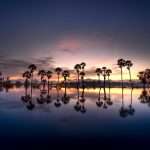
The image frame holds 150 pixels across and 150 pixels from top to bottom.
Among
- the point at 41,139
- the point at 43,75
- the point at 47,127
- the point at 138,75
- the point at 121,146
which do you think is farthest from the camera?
the point at 43,75

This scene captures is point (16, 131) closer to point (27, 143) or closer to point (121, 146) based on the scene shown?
point (27, 143)

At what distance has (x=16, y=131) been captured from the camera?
18797mm

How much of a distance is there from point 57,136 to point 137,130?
19.5ft

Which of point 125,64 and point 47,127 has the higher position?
point 125,64

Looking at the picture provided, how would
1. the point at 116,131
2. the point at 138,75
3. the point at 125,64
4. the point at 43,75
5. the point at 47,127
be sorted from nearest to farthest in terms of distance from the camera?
the point at 116,131 < the point at 47,127 < the point at 125,64 < the point at 138,75 < the point at 43,75

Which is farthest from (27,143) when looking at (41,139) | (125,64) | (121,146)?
(125,64)

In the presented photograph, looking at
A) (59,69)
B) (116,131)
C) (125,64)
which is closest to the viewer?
(116,131)

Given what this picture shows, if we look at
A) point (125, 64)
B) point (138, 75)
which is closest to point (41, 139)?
point (125, 64)

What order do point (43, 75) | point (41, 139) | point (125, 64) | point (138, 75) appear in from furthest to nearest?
point (43, 75) < point (138, 75) < point (125, 64) < point (41, 139)

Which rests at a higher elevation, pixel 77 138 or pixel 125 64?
pixel 125 64

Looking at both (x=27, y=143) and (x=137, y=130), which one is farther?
(x=137, y=130)

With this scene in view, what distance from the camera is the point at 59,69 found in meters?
152

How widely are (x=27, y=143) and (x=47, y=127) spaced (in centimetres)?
553

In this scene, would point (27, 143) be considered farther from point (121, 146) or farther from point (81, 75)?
point (81, 75)
